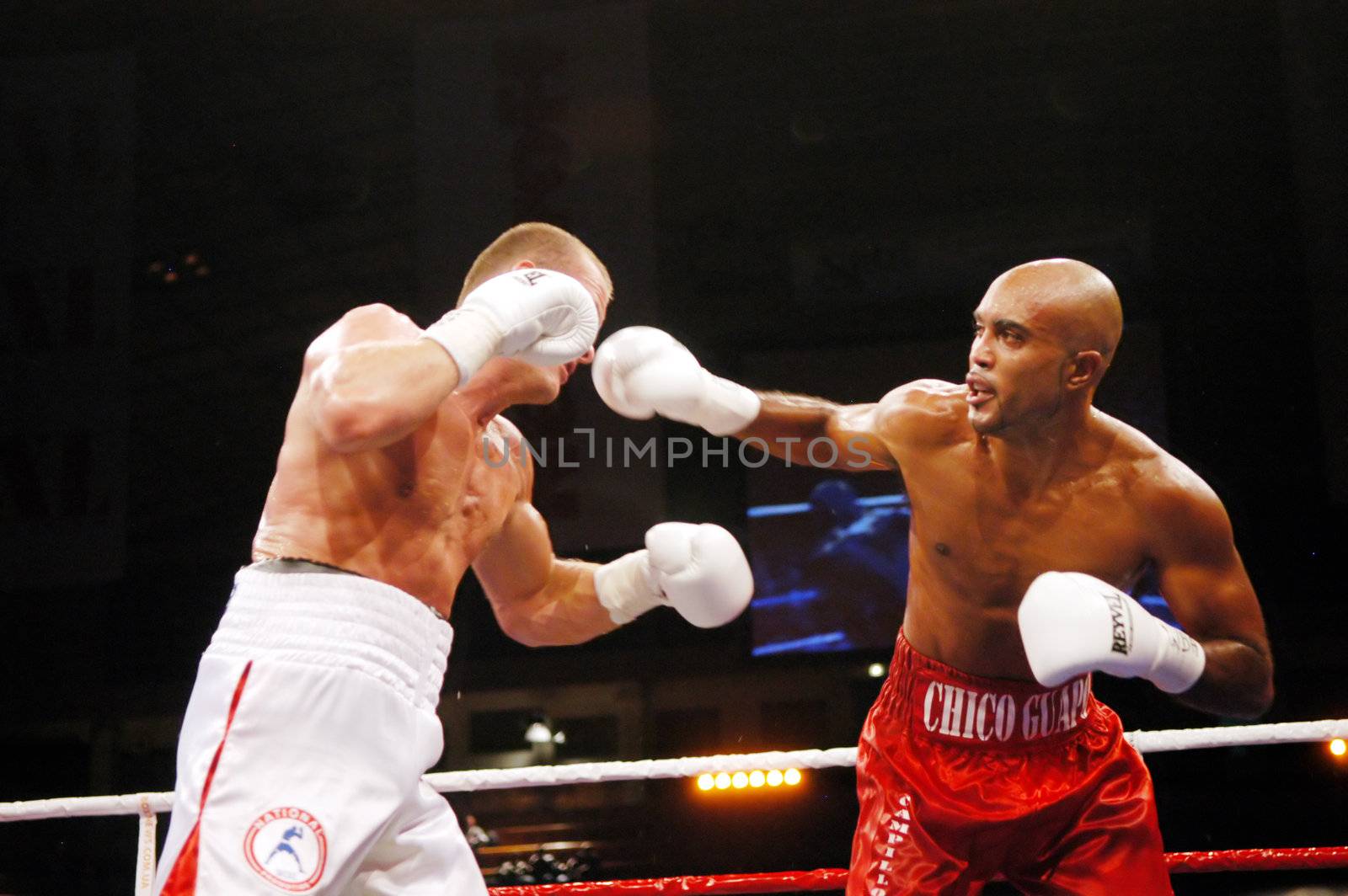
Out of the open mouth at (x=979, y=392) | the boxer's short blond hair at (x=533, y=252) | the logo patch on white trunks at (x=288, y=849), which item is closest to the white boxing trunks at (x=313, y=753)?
the logo patch on white trunks at (x=288, y=849)

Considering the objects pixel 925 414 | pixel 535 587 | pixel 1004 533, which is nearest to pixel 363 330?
pixel 535 587

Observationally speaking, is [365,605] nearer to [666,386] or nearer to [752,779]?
[666,386]

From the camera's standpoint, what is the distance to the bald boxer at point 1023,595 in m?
1.82

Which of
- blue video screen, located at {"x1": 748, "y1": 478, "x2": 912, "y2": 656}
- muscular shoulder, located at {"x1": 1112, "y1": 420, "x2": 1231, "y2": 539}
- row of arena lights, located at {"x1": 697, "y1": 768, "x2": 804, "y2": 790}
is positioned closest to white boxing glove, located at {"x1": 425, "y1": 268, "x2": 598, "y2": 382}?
muscular shoulder, located at {"x1": 1112, "y1": 420, "x2": 1231, "y2": 539}

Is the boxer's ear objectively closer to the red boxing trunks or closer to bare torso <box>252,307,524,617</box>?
the red boxing trunks

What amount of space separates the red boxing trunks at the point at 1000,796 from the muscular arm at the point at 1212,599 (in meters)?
0.19

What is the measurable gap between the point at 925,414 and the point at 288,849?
1302 mm

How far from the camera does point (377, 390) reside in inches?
60.9

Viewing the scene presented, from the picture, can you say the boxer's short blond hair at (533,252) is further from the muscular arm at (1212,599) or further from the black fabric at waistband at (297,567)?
the muscular arm at (1212,599)

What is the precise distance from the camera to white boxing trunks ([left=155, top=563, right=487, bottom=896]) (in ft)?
4.69

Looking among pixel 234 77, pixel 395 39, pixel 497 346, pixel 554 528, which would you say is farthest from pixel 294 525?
pixel 234 77

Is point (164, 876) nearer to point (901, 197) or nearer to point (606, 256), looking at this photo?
point (606, 256)

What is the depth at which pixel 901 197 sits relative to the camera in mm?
4375

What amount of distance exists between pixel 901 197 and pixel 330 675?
337cm
